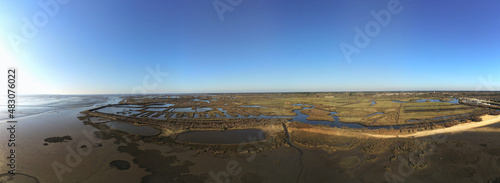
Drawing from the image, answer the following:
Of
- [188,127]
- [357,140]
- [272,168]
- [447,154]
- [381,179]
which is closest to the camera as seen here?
[381,179]

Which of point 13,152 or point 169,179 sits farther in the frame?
point 13,152

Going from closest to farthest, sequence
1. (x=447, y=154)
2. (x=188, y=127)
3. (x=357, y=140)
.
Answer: (x=447, y=154)
(x=357, y=140)
(x=188, y=127)

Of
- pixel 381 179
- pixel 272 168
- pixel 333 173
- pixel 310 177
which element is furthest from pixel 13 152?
pixel 381 179

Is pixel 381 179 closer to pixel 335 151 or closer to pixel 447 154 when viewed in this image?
pixel 335 151

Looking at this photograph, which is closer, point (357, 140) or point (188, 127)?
point (357, 140)

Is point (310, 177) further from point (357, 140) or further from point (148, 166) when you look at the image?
point (148, 166)

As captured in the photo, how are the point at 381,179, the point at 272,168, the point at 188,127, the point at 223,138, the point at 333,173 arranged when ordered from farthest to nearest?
the point at 188,127 < the point at 223,138 < the point at 272,168 < the point at 333,173 < the point at 381,179

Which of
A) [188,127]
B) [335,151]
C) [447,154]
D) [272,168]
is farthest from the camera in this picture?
[188,127]

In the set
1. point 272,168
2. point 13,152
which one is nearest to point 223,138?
point 272,168
